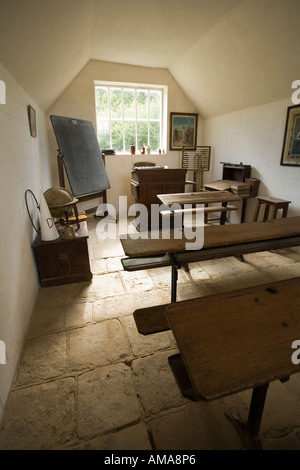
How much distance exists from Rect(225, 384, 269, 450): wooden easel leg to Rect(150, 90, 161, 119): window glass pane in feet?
18.9

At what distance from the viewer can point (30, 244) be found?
241 cm

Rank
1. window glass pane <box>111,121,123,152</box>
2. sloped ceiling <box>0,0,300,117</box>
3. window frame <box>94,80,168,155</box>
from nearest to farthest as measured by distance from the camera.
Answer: sloped ceiling <box>0,0,300,117</box>, window frame <box>94,80,168,155</box>, window glass pane <box>111,121,123,152</box>

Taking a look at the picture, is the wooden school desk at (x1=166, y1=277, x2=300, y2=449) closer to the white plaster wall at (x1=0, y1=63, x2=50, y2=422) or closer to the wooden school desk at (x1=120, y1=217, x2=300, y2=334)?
the wooden school desk at (x1=120, y1=217, x2=300, y2=334)

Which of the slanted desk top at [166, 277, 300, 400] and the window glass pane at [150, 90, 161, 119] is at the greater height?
the window glass pane at [150, 90, 161, 119]

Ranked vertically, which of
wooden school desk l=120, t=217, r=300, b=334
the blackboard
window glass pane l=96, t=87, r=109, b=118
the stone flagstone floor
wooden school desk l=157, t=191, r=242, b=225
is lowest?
the stone flagstone floor

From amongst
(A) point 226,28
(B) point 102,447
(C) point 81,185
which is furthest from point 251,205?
(B) point 102,447

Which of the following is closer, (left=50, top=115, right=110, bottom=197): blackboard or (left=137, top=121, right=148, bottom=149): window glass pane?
(left=50, top=115, right=110, bottom=197): blackboard

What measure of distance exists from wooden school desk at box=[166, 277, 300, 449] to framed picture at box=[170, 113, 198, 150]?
5064mm

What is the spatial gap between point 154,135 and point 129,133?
24.9 inches

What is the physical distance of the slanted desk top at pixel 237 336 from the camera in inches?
31.3

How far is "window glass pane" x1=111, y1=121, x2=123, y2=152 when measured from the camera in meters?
5.40

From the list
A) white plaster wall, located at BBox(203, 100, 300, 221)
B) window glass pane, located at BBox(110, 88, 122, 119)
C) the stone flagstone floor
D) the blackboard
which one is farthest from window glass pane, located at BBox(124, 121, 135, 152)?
the stone flagstone floor

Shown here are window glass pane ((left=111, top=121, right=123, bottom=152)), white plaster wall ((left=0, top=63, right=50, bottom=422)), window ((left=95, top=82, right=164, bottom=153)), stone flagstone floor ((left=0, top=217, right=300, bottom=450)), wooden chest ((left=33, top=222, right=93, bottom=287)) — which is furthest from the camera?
window glass pane ((left=111, top=121, right=123, bottom=152))

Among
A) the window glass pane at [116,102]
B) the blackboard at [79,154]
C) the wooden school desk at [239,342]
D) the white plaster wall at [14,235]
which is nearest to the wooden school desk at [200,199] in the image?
the blackboard at [79,154]
